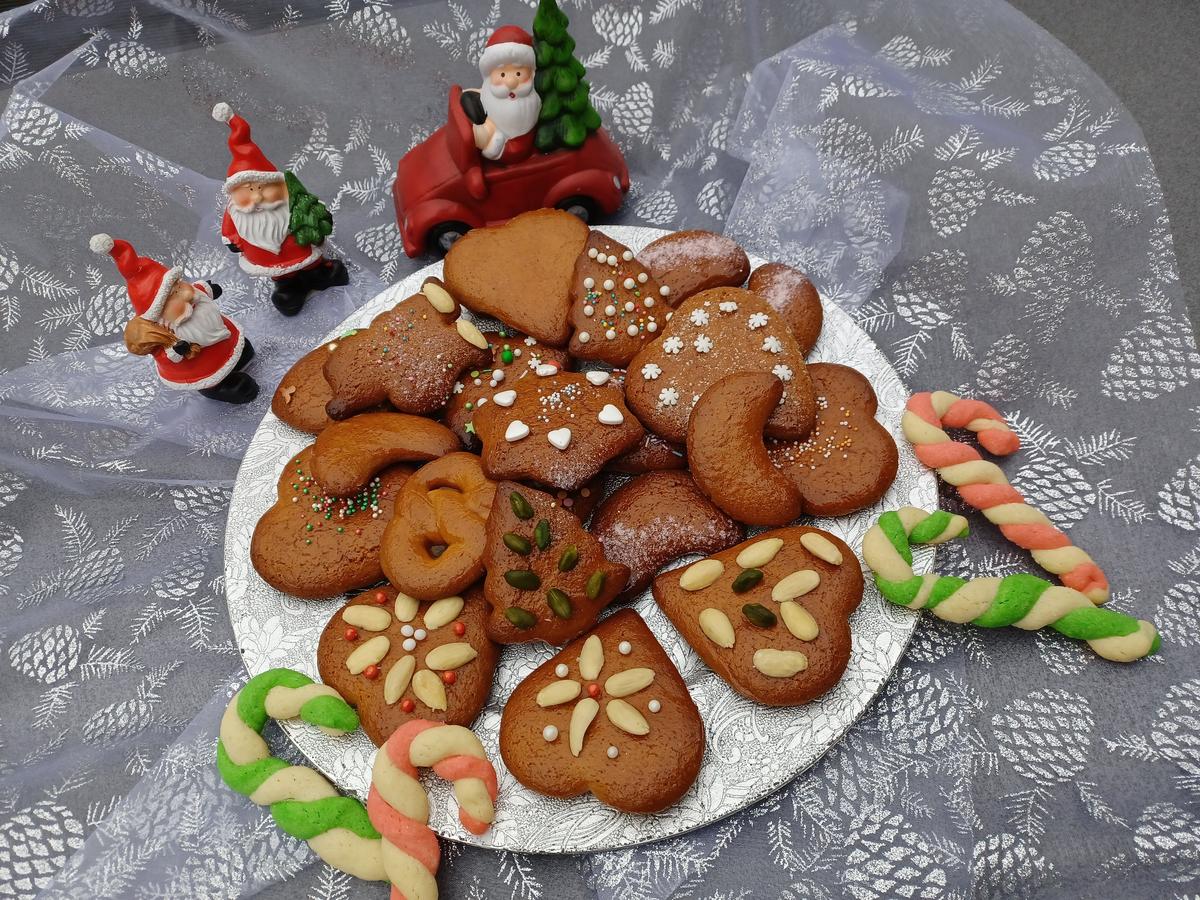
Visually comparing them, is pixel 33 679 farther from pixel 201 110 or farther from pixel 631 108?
pixel 631 108

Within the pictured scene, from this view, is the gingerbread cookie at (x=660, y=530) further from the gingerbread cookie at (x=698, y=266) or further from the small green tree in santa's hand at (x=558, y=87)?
the small green tree in santa's hand at (x=558, y=87)

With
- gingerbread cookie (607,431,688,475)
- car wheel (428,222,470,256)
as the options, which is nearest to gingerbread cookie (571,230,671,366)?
gingerbread cookie (607,431,688,475)

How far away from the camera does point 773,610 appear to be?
1477mm

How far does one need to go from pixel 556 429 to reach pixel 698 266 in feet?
1.81

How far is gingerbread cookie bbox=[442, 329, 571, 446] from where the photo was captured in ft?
5.61

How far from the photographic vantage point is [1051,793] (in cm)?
152

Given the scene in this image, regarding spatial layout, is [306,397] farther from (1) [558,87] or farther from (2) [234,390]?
(1) [558,87]

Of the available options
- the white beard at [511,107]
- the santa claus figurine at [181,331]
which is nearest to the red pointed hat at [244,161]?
the santa claus figurine at [181,331]

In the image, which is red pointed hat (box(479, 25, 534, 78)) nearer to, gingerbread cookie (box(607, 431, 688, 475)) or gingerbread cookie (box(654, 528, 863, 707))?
gingerbread cookie (box(607, 431, 688, 475))

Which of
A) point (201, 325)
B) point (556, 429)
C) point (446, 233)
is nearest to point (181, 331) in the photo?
point (201, 325)

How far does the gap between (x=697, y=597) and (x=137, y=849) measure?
3.65 ft

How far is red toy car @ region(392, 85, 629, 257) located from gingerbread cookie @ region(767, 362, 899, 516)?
81cm

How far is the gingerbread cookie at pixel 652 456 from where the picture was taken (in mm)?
1702

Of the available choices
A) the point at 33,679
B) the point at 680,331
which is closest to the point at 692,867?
the point at 680,331
